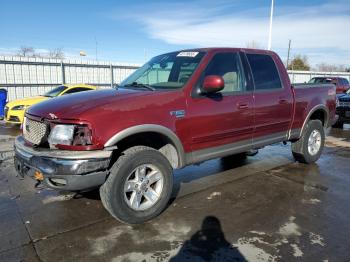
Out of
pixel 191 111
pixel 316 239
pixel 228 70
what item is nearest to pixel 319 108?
pixel 228 70

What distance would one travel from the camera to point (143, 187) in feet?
12.5

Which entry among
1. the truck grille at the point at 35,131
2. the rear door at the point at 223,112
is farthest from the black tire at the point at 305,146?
the truck grille at the point at 35,131

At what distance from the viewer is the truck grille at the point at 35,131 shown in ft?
11.8

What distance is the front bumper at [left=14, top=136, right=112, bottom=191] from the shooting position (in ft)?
10.7

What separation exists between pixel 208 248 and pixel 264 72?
310 cm

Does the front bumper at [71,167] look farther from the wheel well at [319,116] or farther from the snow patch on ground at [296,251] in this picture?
the wheel well at [319,116]

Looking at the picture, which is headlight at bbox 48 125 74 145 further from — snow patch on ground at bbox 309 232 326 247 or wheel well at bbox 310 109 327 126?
wheel well at bbox 310 109 327 126

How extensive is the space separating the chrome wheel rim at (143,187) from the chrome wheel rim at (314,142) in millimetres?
3629

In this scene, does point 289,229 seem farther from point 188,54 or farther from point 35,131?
point 35,131

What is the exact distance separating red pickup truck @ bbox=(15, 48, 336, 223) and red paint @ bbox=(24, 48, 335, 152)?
0.01 m

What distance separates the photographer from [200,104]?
417cm

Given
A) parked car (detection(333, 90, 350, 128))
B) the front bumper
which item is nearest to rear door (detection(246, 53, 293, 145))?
the front bumper

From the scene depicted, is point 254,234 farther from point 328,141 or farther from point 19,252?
point 328,141

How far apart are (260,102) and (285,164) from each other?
192cm
